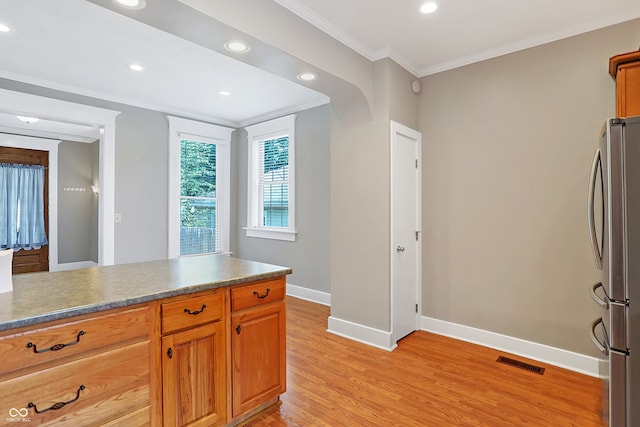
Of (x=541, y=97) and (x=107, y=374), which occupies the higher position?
(x=541, y=97)

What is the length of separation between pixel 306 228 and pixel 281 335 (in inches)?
102

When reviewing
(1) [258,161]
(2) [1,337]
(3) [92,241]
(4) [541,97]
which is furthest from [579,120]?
(3) [92,241]

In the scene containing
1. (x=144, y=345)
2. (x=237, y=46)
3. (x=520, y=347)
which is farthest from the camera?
(x=520, y=347)

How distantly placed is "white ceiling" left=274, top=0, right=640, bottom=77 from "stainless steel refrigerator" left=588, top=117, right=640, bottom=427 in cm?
130

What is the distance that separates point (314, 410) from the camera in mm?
2150

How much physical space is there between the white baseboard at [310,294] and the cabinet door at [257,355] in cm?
235

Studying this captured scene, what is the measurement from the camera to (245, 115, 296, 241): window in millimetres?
4844

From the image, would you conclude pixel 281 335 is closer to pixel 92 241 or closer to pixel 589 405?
pixel 589 405

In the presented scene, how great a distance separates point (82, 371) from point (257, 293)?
2.93ft

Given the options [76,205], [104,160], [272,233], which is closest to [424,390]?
[272,233]

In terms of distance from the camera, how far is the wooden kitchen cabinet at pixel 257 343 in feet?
6.21

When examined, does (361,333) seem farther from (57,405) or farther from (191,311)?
(57,405)

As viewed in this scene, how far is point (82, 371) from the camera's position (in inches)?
53.7

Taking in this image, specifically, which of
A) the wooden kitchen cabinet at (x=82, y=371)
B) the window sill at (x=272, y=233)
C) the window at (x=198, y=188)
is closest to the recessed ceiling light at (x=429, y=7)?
the wooden kitchen cabinet at (x=82, y=371)
